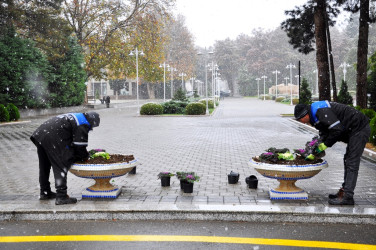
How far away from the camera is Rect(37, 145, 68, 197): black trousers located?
5824 millimetres

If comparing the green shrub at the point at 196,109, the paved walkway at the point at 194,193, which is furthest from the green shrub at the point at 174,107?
the paved walkway at the point at 194,193

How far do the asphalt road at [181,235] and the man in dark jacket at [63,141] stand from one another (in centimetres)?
67

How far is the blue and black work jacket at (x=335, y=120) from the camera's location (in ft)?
17.8

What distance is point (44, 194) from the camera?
6250 millimetres

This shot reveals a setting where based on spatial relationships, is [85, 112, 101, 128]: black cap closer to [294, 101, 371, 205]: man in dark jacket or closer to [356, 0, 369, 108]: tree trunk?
[294, 101, 371, 205]: man in dark jacket

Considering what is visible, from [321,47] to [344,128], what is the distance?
53.1 feet

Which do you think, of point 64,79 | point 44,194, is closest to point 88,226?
point 44,194

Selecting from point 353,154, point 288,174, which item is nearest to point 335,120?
point 353,154

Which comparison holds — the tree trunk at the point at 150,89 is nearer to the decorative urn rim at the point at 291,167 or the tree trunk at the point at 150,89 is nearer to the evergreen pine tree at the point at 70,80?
the evergreen pine tree at the point at 70,80

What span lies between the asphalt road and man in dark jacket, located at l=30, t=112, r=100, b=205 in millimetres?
673

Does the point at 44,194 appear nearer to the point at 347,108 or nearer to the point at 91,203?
the point at 91,203

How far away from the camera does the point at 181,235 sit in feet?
16.0

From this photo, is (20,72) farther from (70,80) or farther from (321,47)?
(321,47)

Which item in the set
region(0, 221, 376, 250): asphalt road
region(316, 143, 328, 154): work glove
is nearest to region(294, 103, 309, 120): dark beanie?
region(316, 143, 328, 154): work glove
